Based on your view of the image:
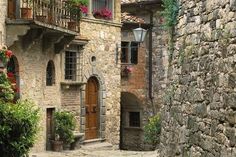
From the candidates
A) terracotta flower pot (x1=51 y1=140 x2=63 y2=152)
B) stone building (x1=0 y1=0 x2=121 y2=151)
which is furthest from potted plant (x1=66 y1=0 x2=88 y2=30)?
terracotta flower pot (x1=51 y1=140 x2=63 y2=152)

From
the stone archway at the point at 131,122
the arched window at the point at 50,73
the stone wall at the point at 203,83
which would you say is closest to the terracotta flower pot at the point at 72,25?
the arched window at the point at 50,73

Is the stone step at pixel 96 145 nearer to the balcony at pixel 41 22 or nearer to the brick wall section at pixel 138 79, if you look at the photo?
the balcony at pixel 41 22

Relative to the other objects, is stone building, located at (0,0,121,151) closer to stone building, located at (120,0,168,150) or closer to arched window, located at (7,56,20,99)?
arched window, located at (7,56,20,99)

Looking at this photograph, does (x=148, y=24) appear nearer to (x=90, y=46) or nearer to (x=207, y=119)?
(x=90, y=46)

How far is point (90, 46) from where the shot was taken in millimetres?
20375

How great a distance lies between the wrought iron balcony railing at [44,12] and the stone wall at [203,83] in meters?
6.38

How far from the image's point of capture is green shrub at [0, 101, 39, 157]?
10.2 m

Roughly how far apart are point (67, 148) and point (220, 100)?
11830mm

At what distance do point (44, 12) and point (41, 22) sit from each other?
1282mm

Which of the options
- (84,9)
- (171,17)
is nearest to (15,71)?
(84,9)

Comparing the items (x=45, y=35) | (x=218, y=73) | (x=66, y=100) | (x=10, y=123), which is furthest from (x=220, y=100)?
(x=66, y=100)

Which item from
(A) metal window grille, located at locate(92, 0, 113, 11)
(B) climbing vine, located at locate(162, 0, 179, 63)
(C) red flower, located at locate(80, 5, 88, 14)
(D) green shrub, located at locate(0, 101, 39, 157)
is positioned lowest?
(D) green shrub, located at locate(0, 101, 39, 157)

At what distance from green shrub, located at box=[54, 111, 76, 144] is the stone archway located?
780 centimetres

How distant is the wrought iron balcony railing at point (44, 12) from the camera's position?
15.0m
